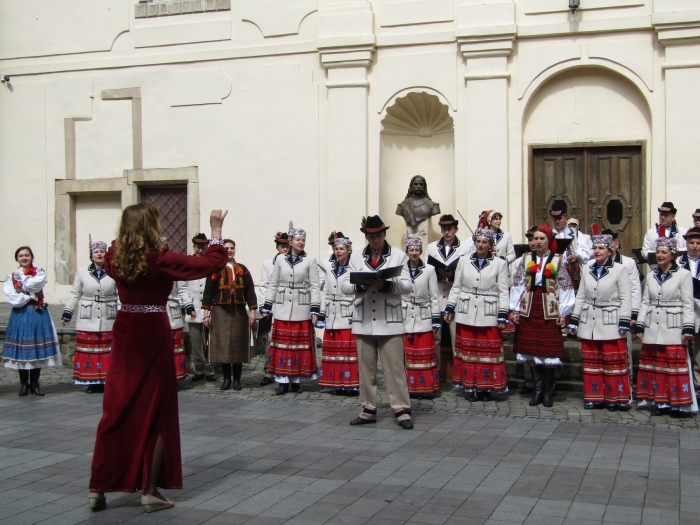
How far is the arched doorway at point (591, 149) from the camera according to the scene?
513 inches

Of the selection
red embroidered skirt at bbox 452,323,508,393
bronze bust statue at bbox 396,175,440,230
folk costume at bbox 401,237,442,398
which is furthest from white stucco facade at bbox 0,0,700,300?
red embroidered skirt at bbox 452,323,508,393

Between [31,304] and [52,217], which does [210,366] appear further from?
[52,217]

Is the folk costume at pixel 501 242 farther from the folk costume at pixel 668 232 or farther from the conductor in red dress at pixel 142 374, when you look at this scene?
the conductor in red dress at pixel 142 374

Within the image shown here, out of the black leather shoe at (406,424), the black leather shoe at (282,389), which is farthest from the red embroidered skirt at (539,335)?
the black leather shoe at (282,389)

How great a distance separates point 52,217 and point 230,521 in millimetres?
12194

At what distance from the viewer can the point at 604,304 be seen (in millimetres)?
8688

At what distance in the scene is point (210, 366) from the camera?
1148cm

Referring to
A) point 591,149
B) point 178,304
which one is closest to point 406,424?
point 178,304

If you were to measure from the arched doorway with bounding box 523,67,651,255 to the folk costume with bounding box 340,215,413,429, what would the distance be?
5966 mm

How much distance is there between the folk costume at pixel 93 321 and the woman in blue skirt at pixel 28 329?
0.29 m

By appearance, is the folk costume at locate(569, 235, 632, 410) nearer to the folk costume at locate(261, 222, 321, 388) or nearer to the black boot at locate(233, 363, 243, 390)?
the folk costume at locate(261, 222, 321, 388)

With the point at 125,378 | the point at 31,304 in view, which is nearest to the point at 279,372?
the point at 31,304

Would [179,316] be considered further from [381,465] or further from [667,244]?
[667,244]

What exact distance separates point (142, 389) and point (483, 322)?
15.0 ft
